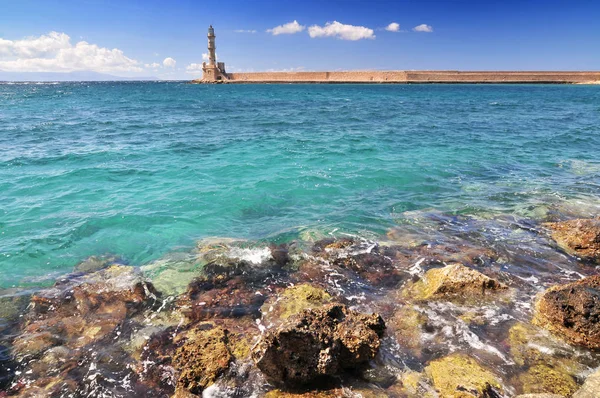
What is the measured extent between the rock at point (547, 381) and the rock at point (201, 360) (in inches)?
140

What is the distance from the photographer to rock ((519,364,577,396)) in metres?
3.88

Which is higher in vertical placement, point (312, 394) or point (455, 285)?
point (455, 285)

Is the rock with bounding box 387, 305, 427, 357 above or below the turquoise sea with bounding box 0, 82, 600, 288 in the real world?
below

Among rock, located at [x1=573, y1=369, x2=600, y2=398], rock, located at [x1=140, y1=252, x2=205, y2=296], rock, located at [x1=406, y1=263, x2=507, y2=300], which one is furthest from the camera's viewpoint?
rock, located at [x1=140, y1=252, x2=205, y2=296]

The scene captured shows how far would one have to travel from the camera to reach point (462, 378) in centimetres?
397

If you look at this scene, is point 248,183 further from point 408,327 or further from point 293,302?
point 408,327

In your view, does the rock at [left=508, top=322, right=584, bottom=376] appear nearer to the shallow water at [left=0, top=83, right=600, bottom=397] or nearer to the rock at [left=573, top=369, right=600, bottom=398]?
the shallow water at [left=0, top=83, right=600, bottom=397]

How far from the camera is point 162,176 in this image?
13477mm

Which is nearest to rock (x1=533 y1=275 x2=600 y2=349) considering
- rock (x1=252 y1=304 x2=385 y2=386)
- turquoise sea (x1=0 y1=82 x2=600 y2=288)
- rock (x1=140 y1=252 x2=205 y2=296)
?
rock (x1=252 y1=304 x2=385 y2=386)

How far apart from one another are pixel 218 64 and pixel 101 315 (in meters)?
125

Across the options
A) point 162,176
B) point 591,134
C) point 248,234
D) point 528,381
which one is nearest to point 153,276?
point 248,234

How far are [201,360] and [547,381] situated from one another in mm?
4131

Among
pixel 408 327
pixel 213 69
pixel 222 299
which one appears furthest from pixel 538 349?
pixel 213 69

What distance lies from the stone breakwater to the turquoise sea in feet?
274
